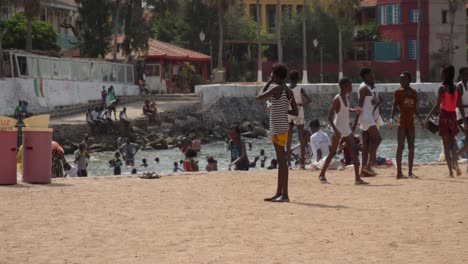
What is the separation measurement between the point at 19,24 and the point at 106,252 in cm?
5559

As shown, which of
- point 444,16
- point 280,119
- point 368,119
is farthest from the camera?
point 444,16

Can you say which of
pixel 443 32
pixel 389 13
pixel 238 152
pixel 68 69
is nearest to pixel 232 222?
pixel 238 152

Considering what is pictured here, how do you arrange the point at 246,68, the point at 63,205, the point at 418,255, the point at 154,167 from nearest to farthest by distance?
the point at 418,255, the point at 63,205, the point at 154,167, the point at 246,68

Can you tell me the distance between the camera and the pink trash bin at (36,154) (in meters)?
16.8

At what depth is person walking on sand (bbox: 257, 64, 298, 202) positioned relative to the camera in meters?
14.4

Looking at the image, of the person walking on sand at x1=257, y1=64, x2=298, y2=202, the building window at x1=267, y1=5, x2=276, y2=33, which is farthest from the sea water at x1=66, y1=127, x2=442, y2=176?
the building window at x1=267, y1=5, x2=276, y2=33

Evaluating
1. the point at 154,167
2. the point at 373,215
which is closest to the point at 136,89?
the point at 154,167

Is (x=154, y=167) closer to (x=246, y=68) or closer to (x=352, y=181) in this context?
(x=352, y=181)

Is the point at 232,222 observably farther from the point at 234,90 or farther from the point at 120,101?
the point at 234,90

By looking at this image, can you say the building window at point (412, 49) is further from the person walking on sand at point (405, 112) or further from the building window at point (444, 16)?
the person walking on sand at point (405, 112)

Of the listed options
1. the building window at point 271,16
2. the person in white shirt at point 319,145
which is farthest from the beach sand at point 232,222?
the building window at point 271,16

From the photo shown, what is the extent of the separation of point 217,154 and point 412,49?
34.1m

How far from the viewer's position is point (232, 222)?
12227 mm

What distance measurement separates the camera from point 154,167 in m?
40.9
